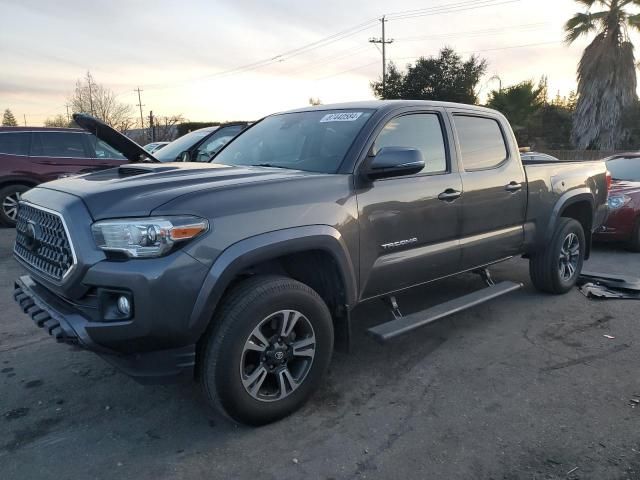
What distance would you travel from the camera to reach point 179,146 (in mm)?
9016

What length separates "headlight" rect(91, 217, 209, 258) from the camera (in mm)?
2566

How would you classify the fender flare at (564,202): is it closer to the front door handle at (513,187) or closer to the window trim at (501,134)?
the front door handle at (513,187)

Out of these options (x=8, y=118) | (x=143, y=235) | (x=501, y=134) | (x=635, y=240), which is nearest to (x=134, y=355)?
(x=143, y=235)

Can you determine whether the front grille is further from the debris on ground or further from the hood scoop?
the debris on ground

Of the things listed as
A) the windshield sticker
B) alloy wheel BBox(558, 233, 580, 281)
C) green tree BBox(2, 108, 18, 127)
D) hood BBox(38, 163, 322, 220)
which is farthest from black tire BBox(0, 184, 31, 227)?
green tree BBox(2, 108, 18, 127)

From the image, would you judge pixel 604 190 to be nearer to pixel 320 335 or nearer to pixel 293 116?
pixel 293 116

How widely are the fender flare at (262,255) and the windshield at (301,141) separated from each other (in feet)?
1.84

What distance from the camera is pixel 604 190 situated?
5988 millimetres

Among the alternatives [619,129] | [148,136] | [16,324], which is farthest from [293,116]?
[148,136]

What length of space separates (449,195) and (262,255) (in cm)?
176

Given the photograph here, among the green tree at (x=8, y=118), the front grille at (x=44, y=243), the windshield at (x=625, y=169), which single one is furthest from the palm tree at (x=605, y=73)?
→ the green tree at (x=8, y=118)

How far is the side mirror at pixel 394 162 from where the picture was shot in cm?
333

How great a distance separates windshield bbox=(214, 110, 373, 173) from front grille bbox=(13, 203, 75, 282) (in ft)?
4.93

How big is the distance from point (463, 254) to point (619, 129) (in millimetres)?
25238
